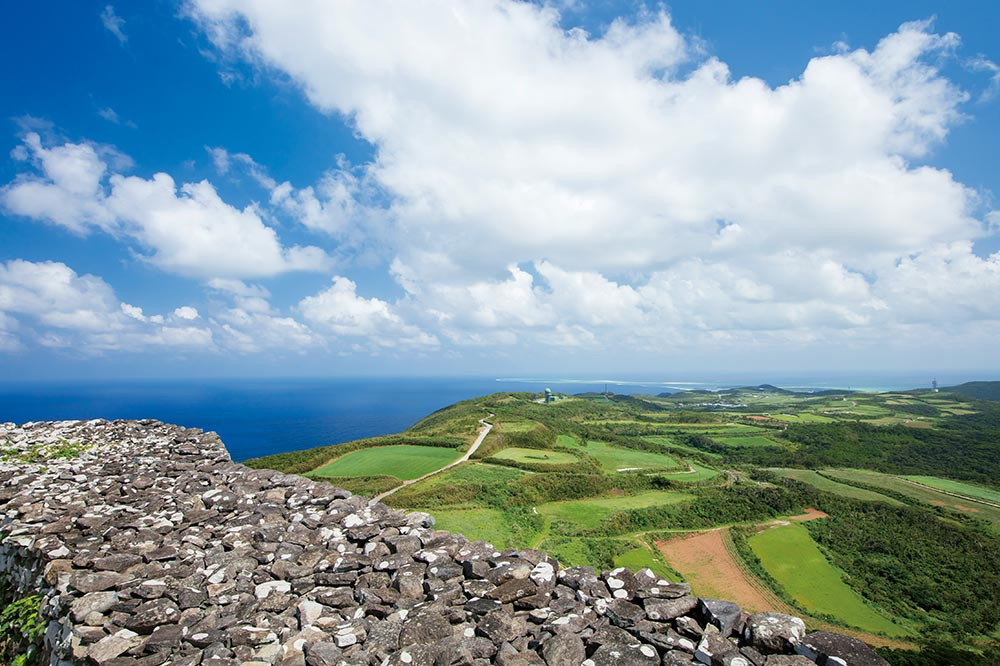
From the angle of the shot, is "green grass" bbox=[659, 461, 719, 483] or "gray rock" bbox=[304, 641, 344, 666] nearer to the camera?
"gray rock" bbox=[304, 641, 344, 666]

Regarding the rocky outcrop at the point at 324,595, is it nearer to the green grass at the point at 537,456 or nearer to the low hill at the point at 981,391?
the green grass at the point at 537,456

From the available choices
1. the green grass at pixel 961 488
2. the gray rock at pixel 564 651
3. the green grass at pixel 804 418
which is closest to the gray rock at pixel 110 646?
the gray rock at pixel 564 651

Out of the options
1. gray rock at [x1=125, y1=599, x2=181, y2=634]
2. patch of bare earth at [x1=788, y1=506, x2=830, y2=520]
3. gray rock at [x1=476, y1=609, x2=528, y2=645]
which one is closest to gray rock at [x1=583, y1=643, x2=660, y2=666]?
gray rock at [x1=476, y1=609, x2=528, y2=645]

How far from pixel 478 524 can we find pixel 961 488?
73.8 metres

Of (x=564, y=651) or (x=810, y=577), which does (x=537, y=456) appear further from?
(x=564, y=651)

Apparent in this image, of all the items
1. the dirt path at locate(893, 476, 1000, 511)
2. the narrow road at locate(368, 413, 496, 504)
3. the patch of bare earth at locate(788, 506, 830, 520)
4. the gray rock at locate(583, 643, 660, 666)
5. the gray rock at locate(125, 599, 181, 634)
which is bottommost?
the dirt path at locate(893, 476, 1000, 511)

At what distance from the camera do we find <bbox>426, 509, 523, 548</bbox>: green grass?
3000 centimetres

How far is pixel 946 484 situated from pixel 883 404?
348ft

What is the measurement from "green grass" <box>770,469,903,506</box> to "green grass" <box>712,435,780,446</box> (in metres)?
17.4

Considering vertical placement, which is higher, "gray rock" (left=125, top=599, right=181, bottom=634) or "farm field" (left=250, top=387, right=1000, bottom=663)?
"gray rock" (left=125, top=599, right=181, bottom=634)

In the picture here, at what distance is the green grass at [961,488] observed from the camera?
56191 mm

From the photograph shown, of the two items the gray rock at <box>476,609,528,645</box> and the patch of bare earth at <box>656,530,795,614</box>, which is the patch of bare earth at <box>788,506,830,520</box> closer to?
the patch of bare earth at <box>656,530,795,614</box>

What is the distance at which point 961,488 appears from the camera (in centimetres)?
6047

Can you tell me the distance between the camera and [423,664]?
3.87 metres
